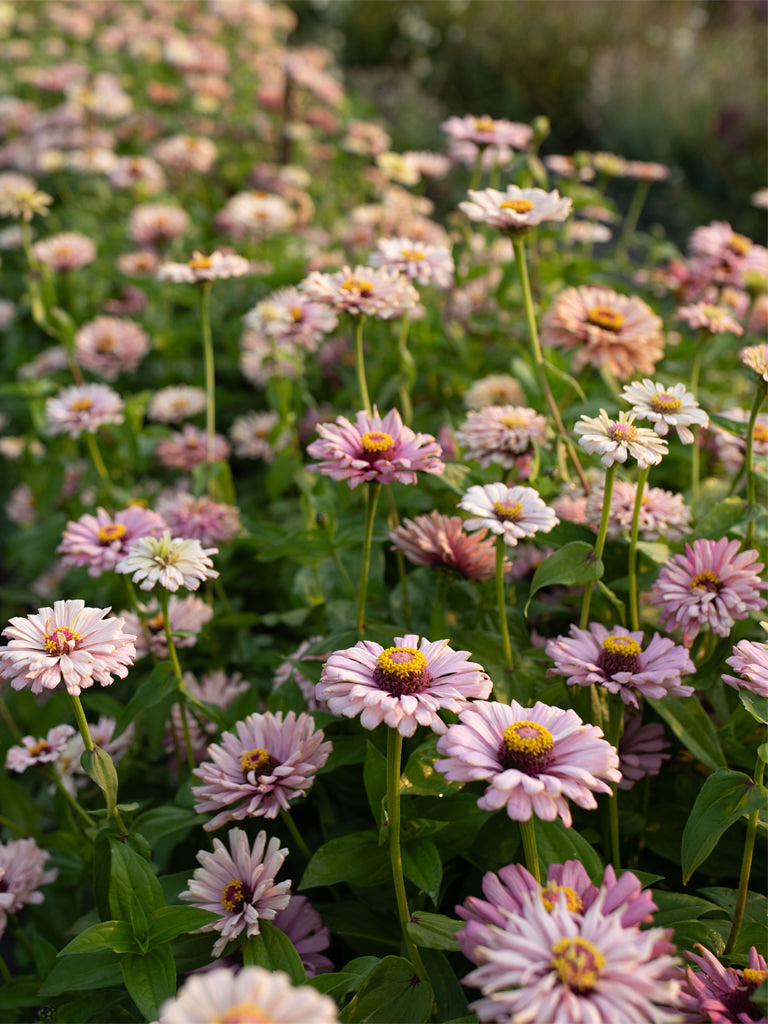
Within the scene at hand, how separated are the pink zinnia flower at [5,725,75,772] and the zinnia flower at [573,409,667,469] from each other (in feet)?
3.00

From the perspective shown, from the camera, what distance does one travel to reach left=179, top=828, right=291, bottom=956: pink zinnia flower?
3.11 ft

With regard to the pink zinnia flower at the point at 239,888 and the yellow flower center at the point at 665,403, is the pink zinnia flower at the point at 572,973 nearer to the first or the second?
the pink zinnia flower at the point at 239,888

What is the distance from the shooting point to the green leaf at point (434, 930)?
2.81 ft

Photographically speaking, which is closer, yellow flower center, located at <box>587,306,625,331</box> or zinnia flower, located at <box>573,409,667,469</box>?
zinnia flower, located at <box>573,409,667,469</box>

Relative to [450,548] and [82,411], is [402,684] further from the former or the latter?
[82,411]

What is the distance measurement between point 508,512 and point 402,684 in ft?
0.97

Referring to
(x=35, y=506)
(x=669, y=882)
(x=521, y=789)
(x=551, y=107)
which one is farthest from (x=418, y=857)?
(x=551, y=107)

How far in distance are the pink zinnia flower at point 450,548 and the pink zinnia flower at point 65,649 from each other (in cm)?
45

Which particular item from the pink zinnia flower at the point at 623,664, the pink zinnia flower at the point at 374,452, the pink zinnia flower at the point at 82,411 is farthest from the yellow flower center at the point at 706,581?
the pink zinnia flower at the point at 82,411

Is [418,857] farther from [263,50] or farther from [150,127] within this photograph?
[263,50]

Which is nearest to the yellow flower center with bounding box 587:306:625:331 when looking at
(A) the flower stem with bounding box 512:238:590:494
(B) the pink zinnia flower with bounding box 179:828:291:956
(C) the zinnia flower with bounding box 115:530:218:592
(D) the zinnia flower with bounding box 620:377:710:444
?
(A) the flower stem with bounding box 512:238:590:494

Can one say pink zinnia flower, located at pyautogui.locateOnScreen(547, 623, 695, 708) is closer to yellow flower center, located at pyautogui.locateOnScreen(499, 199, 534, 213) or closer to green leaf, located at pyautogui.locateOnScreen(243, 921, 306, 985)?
green leaf, located at pyautogui.locateOnScreen(243, 921, 306, 985)

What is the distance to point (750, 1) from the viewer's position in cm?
847

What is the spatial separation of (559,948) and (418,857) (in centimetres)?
39
